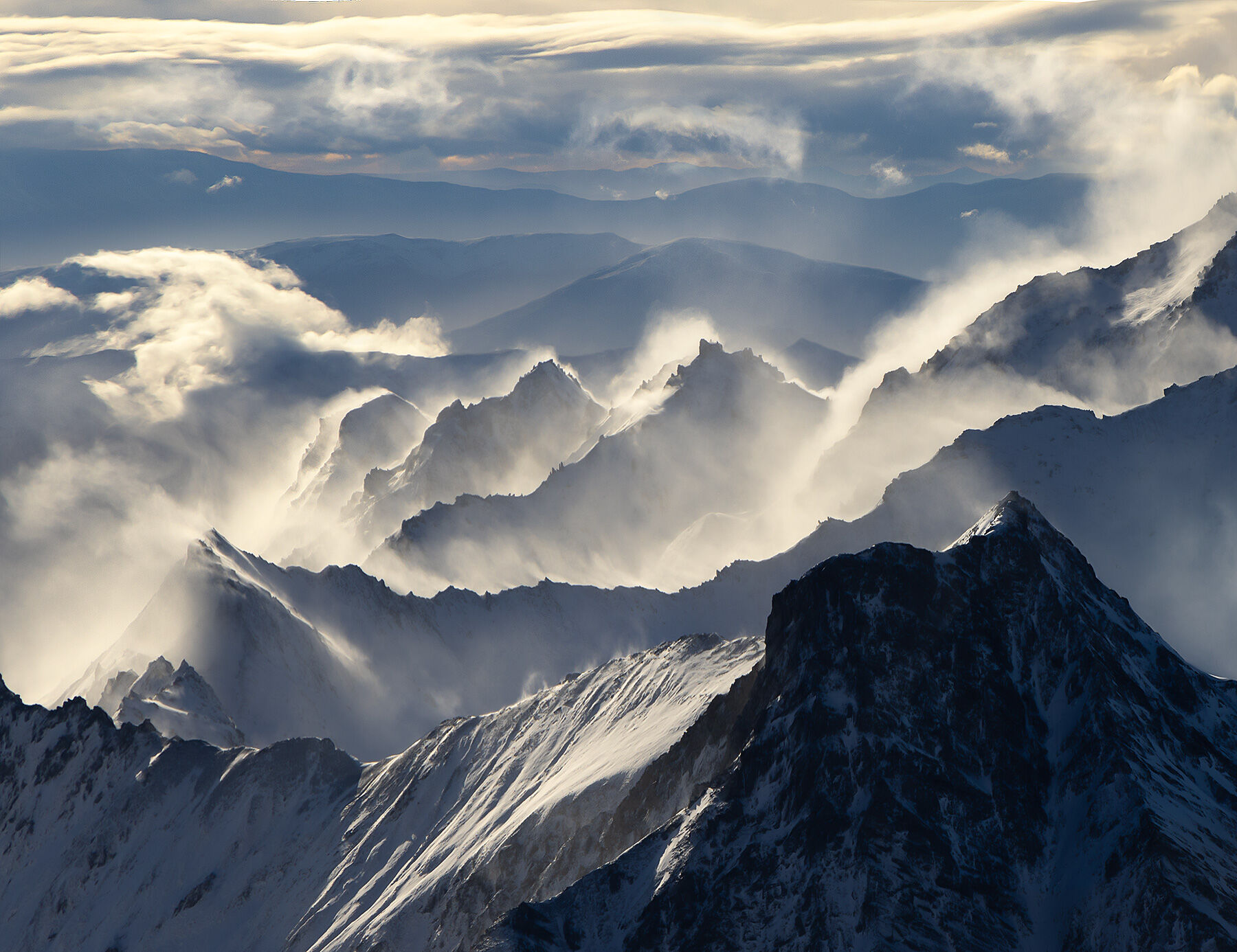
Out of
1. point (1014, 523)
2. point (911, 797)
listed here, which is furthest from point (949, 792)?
point (1014, 523)

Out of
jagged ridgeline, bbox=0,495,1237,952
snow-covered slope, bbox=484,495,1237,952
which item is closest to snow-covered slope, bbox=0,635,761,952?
jagged ridgeline, bbox=0,495,1237,952

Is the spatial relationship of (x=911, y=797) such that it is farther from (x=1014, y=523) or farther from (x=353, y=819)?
(x=353, y=819)

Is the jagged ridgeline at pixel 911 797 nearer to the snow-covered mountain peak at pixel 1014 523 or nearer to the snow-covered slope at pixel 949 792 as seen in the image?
the snow-covered slope at pixel 949 792

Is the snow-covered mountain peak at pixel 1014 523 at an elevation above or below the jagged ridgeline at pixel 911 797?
above

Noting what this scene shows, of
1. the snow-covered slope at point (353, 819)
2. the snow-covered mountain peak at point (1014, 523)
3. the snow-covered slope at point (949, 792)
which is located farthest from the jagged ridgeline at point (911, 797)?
the snow-covered slope at point (353, 819)

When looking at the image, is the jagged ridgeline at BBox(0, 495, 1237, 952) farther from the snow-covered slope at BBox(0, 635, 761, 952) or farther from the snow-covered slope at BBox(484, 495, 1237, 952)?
the snow-covered slope at BBox(0, 635, 761, 952)

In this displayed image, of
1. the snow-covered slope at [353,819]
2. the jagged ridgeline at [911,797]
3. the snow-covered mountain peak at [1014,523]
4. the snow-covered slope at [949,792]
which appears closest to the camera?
the snow-covered slope at [949,792]

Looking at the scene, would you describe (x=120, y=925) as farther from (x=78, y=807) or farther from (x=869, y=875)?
(x=869, y=875)

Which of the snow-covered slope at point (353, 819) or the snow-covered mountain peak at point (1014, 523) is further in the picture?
the snow-covered slope at point (353, 819)
